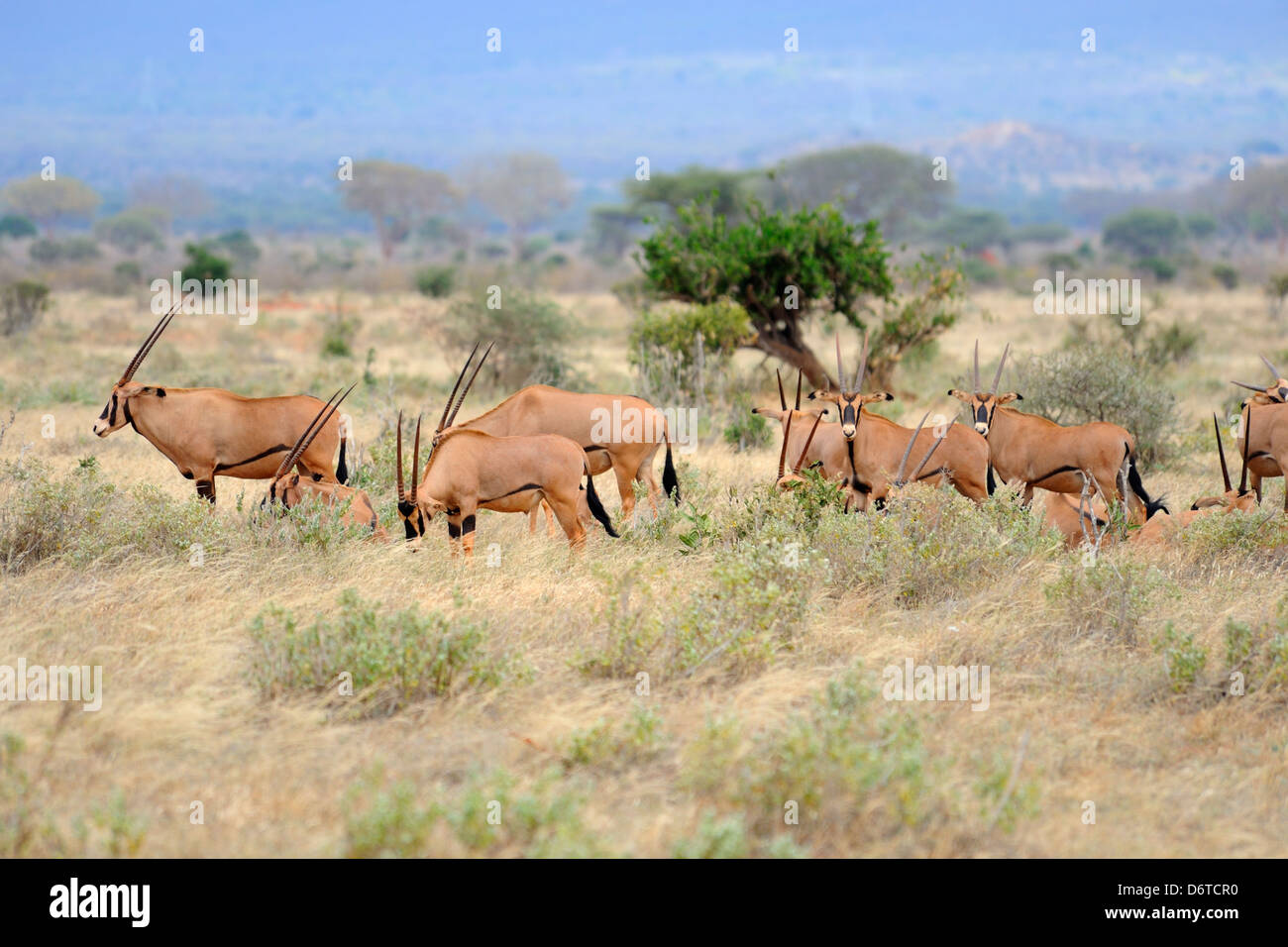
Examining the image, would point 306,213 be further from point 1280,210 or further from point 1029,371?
point 1029,371

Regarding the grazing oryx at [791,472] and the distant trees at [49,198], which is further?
the distant trees at [49,198]

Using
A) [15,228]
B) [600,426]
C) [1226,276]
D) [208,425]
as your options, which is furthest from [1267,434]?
[15,228]

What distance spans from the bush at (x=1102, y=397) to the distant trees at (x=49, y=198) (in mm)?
92492

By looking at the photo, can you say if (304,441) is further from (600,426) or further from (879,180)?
(879,180)

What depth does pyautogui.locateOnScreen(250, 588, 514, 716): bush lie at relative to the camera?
5848mm

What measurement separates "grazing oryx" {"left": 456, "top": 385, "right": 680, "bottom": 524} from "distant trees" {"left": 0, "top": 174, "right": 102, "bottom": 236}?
93.1m

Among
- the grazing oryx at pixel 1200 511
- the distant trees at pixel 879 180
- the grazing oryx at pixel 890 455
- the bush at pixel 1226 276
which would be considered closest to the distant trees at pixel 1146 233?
the distant trees at pixel 879 180

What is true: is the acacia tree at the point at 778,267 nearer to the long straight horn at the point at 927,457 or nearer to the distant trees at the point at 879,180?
the long straight horn at the point at 927,457

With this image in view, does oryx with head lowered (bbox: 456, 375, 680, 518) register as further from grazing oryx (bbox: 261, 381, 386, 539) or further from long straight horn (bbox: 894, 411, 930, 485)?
long straight horn (bbox: 894, 411, 930, 485)

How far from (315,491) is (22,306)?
20.0 metres

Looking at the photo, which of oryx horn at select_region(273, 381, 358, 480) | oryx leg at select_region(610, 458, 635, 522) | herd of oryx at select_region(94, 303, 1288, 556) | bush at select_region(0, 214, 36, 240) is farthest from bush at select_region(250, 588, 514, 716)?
bush at select_region(0, 214, 36, 240)

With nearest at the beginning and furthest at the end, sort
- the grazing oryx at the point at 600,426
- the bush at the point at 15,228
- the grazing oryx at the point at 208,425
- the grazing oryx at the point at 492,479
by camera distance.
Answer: the grazing oryx at the point at 492,479
the grazing oryx at the point at 208,425
the grazing oryx at the point at 600,426
the bush at the point at 15,228

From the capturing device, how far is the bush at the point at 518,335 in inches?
750

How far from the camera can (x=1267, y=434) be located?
30.5ft
